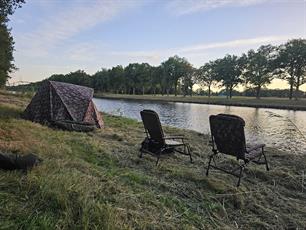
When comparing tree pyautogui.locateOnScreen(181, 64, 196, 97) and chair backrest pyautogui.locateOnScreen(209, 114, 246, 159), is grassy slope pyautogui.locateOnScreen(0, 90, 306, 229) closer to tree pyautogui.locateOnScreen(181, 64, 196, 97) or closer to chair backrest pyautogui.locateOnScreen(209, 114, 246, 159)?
chair backrest pyautogui.locateOnScreen(209, 114, 246, 159)

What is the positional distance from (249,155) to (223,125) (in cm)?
69

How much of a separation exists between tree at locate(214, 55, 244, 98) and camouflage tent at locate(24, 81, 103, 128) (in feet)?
207

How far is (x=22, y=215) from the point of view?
8.25 ft

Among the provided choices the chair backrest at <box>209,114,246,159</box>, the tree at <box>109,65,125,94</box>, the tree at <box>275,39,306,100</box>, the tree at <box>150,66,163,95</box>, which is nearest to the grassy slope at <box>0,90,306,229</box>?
the chair backrest at <box>209,114,246,159</box>

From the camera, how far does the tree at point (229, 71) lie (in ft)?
226

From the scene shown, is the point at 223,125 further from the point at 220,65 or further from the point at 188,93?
the point at 188,93

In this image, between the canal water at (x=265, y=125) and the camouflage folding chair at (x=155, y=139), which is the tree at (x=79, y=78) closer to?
the canal water at (x=265, y=125)

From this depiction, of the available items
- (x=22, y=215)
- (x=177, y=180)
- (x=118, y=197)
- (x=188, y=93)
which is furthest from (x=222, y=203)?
(x=188, y=93)

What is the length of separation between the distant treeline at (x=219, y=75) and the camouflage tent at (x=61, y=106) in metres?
52.7

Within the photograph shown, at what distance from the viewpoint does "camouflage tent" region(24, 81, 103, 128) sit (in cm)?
935

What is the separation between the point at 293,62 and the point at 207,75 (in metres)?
28.2

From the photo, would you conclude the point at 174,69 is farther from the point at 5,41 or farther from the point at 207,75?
the point at 5,41

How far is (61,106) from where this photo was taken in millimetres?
9516

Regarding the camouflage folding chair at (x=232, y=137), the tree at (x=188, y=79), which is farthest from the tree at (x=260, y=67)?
the camouflage folding chair at (x=232, y=137)
